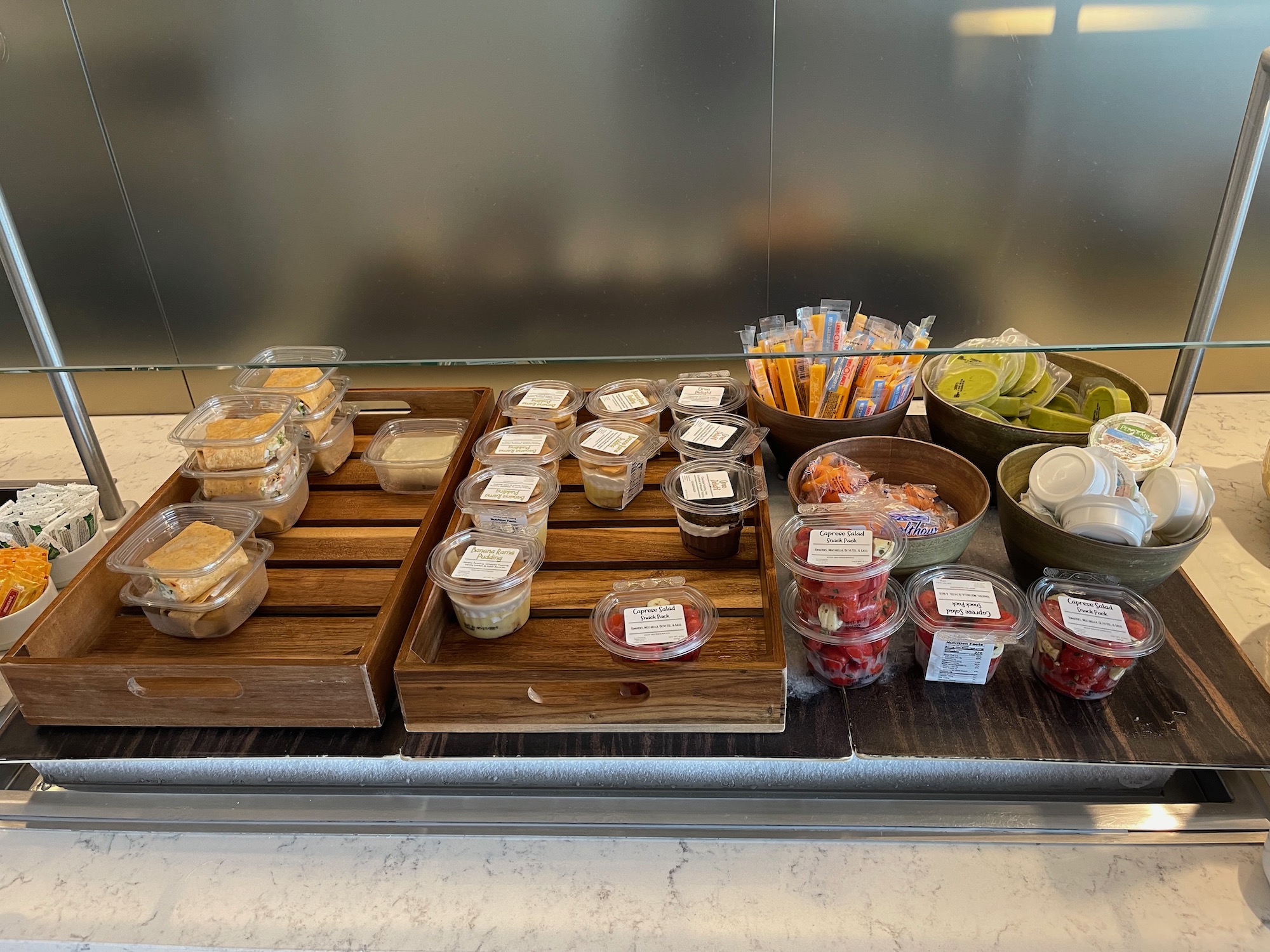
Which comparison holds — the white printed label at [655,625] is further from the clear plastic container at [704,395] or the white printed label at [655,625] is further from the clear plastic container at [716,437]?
the clear plastic container at [704,395]

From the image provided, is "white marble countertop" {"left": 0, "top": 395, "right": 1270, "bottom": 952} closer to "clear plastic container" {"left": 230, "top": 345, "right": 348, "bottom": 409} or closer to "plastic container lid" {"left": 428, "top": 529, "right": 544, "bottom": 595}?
"plastic container lid" {"left": 428, "top": 529, "right": 544, "bottom": 595}

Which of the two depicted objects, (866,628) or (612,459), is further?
(612,459)

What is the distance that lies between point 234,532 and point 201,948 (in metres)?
0.53

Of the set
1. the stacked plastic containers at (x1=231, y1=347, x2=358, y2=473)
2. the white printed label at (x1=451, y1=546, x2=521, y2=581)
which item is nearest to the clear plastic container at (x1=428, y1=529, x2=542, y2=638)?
the white printed label at (x1=451, y1=546, x2=521, y2=581)

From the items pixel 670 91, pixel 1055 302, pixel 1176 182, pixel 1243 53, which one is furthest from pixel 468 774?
pixel 1243 53

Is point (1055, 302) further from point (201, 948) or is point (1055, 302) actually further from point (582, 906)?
point (201, 948)

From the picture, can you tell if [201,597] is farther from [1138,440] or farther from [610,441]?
[1138,440]

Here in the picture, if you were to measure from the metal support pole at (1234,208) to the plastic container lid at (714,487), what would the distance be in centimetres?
64

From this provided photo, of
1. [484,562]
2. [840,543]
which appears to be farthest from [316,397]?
[840,543]

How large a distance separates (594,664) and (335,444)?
731mm

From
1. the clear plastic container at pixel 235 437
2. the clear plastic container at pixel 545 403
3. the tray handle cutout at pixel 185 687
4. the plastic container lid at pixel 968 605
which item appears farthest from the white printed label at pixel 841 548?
the clear plastic container at pixel 235 437

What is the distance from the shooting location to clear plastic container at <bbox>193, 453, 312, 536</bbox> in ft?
4.30

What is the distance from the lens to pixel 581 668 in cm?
99

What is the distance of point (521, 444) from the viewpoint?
4.53 feet
